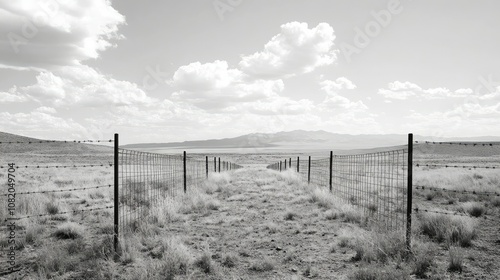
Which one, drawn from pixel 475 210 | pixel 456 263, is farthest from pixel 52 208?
pixel 475 210

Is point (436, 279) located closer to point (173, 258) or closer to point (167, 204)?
point (173, 258)

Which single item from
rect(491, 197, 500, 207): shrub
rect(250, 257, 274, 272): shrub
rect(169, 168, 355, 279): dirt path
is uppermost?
rect(491, 197, 500, 207): shrub

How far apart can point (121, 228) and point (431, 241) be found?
25.2 feet

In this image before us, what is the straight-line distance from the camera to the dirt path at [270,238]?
6.21 metres

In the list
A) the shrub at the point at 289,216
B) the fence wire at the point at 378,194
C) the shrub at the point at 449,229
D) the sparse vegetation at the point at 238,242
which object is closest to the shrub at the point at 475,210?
the sparse vegetation at the point at 238,242

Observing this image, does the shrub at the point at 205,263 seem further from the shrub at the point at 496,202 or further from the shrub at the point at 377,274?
the shrub at the point at 496,202

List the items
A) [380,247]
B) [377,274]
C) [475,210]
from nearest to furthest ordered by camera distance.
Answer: [377,274], [380,247], [475,210]

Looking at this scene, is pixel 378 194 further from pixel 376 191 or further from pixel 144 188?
pixel 144 188

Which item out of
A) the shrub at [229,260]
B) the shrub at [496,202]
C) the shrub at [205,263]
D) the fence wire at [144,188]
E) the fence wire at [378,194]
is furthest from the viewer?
the shrub at [496,202]

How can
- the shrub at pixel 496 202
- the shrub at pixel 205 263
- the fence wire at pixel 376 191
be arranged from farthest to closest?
1. the shrub at pixel 496 202
2. the fence wire at pixel 376 191
3. the shrub at pixel 205 263

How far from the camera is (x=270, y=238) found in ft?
27.0

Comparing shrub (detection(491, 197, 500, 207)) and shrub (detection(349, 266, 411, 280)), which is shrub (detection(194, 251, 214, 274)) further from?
shrub (detection(491, 197, 500, 207))

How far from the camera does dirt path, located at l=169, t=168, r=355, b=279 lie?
6.21 m

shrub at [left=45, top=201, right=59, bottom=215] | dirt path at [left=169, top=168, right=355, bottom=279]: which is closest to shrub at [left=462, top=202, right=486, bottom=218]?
dirt path at [left=169, top=168, right=355, bottom=279]
